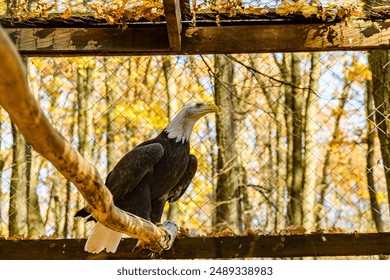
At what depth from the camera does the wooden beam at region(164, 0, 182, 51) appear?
324cm

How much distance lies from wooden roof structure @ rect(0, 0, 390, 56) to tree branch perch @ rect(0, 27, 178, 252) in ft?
4.74

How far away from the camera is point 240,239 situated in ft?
12.2

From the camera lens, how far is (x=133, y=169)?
3.87 meters

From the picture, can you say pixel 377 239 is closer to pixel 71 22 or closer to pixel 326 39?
pixel 326 39

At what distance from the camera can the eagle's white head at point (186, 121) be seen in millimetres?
4117

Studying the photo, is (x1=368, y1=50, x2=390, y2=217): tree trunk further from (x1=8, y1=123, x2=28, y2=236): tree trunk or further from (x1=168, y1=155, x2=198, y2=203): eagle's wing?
(x1=8, y1=123, x2=28, y2=236): tree trunk

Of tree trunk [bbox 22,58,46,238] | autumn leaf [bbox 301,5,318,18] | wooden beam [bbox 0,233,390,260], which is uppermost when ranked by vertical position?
autumn leaf [bbox 301,5,318,18]

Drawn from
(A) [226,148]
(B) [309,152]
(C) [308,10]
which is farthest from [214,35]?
(A) [226,148]

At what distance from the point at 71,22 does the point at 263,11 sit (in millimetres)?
1124

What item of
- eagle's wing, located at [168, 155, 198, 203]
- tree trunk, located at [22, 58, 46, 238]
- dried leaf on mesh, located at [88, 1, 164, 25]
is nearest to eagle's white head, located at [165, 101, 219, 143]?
eagle's wing, located at [168, 155, 198, 203]

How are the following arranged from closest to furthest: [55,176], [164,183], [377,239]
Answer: [377,239], [164,183], [55,176]

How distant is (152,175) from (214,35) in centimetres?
95

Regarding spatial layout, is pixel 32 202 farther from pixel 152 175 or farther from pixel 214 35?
pixel 214 35

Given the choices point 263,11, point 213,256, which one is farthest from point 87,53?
point 213,256
